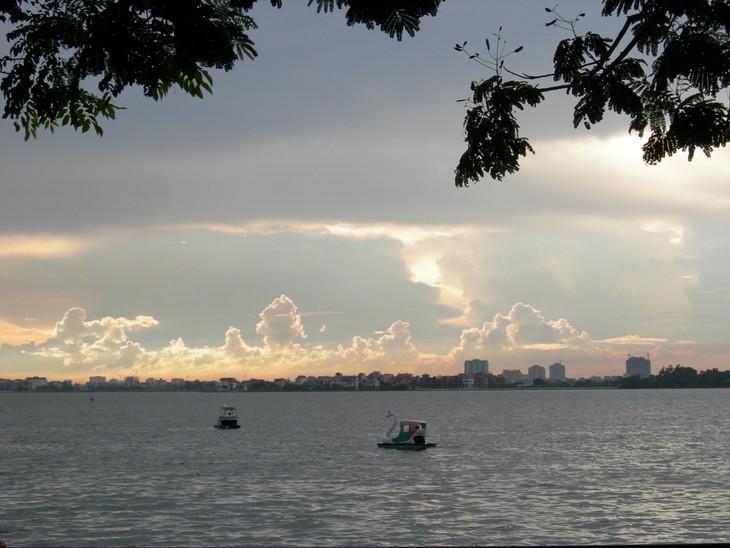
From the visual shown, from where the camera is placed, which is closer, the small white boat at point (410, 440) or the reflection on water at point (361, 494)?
the reflection on water at point (361, 494)

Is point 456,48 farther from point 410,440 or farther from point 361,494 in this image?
point 410,440

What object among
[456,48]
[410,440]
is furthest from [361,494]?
[456,48]

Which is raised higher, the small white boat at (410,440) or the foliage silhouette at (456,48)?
the foliage silhouette at (456,48)

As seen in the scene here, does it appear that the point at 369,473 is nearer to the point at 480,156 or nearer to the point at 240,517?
the point at 240,517

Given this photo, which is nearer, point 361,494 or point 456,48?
point 456,48

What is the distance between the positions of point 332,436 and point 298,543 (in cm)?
6519

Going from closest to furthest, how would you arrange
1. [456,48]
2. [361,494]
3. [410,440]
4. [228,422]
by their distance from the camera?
[456,48] → [361,494] → [410,440] → [228,422]

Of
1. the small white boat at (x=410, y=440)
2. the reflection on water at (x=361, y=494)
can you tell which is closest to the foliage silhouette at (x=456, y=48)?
the reflection on water at (x=361, y=494)

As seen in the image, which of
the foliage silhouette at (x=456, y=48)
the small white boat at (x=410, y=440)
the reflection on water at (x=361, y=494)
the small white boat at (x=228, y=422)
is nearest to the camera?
the foliage silhouette at (x=456, y=48)

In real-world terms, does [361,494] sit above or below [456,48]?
below

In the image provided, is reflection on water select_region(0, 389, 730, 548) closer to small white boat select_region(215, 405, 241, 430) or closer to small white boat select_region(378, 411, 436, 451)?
small white boat select_region(378, 411, 436, 451)

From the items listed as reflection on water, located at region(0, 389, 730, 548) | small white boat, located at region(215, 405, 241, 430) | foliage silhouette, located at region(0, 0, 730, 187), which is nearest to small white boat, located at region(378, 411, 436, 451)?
reflection on water, located at region(0, 389, 730, 548)

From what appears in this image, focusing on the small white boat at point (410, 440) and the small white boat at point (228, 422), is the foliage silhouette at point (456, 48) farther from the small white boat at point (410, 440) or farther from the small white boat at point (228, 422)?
the small white boat at point (228, 422)

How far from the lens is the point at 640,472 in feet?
186
